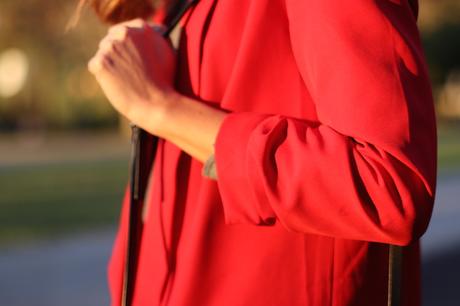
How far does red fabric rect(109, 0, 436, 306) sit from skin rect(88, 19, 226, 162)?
5cm

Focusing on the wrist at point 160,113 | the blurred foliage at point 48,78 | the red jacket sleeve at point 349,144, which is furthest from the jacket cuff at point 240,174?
the blurred foliage at point 48,78

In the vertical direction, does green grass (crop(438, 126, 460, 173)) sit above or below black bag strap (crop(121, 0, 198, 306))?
below

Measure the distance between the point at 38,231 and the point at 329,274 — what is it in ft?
30.0

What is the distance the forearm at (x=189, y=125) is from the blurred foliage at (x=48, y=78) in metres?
28.1

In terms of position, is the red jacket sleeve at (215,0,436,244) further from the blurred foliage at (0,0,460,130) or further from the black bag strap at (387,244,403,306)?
the blurred foliage at (0,0,460,130)

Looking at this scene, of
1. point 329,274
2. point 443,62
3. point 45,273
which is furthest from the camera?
point 443,62

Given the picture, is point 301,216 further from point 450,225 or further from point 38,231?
point 450,225

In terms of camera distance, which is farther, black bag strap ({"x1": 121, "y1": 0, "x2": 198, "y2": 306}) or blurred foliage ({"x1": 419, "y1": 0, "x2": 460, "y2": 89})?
blurred foliage ({"x1": 419, "y1": 0, "x2": 460, "y2": 89})

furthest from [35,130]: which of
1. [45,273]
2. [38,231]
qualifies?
[45,273]

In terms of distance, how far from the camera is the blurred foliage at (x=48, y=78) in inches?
1170

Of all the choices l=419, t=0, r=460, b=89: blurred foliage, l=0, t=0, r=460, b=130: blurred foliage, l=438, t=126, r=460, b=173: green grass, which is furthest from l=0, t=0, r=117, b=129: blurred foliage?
l=419, t=0, r=460, b=89: blurred foliage

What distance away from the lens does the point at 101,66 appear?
4.69ft

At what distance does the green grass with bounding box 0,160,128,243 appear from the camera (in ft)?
34.0

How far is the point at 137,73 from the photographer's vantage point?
1418mm
